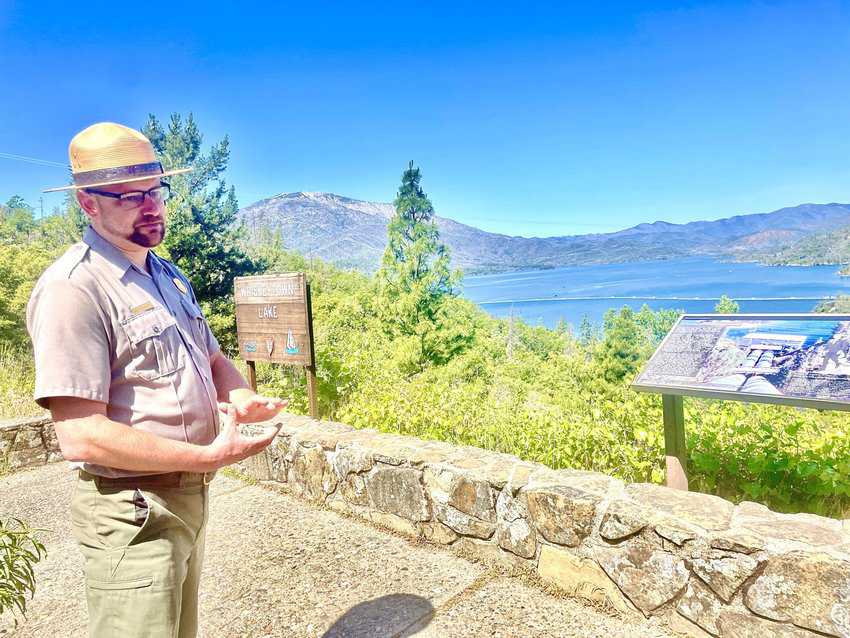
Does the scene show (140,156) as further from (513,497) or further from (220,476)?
(220,476)

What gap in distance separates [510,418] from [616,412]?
2.70ft

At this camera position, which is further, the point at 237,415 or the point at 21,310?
the point at 21,310

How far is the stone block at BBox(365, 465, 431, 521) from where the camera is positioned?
10.1ft

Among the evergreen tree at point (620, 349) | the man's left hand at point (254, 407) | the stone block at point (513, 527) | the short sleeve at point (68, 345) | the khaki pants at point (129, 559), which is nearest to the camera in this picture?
the short sleeve at point (68, 345)

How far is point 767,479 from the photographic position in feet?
10.0

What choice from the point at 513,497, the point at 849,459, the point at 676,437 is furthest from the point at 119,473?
the point at 849,459

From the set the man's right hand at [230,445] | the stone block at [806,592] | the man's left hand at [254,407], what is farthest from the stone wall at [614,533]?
the man's right hand at [230,445]

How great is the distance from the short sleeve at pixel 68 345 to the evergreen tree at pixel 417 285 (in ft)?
37.4

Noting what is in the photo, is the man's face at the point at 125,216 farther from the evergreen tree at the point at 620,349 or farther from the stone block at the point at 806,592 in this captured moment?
the evergreen tree at the point at 620,349

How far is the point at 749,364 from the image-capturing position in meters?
2.57

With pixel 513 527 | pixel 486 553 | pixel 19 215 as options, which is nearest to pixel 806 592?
pixel 513 527

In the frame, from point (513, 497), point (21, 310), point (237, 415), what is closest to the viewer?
point (237, 415)

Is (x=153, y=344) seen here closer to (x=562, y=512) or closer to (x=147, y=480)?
(x=147, y=480)

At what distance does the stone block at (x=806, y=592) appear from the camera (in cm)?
180
